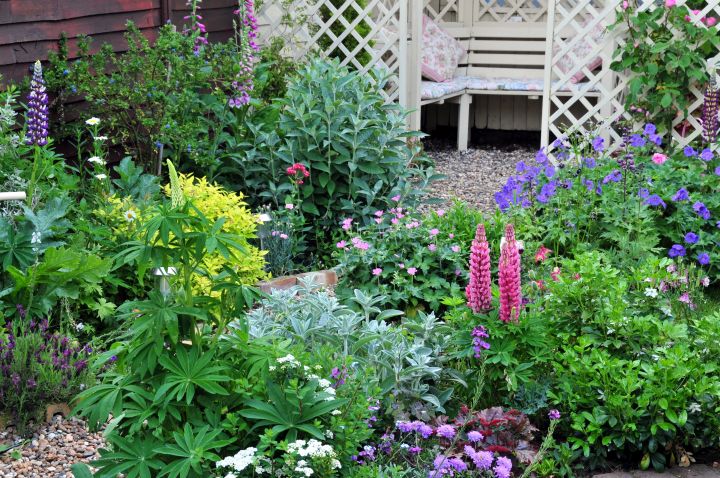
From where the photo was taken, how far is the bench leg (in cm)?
935

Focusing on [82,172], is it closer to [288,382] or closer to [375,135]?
[375,135]

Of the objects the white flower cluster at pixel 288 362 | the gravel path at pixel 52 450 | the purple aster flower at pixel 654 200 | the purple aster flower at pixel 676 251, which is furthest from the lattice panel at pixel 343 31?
the white flower cluster at pixel 288 362

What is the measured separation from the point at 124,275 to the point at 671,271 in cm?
260

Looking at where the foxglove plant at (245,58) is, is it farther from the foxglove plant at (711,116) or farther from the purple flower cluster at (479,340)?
the purple flower cluster at (479,340)

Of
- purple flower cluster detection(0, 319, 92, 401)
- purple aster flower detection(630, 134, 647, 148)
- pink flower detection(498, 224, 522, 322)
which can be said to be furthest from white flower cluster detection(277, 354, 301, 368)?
purple aster flower detection(630, 134, 647, 148)

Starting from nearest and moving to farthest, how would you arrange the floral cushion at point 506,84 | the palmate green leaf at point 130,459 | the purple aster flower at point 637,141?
the palmate green leaf at point 130,459, the purple aster flower at point 637,141, the floral cushion at point 506,84

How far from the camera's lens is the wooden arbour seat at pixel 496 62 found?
367 inches

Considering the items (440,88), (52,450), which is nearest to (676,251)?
(52,450)

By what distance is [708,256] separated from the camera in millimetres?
4953

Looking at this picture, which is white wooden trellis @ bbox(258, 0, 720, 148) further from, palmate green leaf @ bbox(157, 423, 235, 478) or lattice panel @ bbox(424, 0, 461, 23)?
palmate green leaf @ bbox(157, 423, 235, 478)

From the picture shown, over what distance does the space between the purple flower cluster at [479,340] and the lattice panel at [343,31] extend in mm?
4700

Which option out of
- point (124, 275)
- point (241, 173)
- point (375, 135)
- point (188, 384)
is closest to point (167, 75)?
point (241, 173)

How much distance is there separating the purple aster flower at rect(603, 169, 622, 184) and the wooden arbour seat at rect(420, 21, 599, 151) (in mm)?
3910

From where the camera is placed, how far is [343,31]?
8.09 meters
